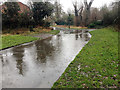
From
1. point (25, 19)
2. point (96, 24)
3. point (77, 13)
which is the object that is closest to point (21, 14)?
point (25, 19)

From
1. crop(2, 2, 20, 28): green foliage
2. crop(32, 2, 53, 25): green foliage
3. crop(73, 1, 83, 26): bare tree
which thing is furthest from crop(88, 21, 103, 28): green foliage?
crop(2, 2, 20, 28): green foliage

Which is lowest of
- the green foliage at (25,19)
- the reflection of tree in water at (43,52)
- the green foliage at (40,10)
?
the reflection of tree in water at (43,52)

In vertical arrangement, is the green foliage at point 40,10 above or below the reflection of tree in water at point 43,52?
above

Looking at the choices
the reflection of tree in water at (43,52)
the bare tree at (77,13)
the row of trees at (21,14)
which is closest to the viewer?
the reflection of tree in water at (43,52)

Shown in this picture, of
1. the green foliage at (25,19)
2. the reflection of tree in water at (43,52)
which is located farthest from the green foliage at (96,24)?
the reflection of tree in water at (43,52)

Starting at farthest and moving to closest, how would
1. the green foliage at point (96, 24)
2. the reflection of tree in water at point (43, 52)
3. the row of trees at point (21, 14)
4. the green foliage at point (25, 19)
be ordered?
the green foliage at point (96, 24)
the green foliage at point (25, 19)
the row of trees at point (21, 14)
the reflection of tree in water at point (43, 52)

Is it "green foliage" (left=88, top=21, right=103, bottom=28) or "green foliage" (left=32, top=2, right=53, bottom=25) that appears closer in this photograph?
"green foliage" (left=32, top=2, right=53, bottom=25)

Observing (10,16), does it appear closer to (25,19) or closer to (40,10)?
(25,19)

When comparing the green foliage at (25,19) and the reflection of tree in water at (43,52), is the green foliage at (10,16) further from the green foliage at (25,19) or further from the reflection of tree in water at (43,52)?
the reflection of tree in water at (43,52)

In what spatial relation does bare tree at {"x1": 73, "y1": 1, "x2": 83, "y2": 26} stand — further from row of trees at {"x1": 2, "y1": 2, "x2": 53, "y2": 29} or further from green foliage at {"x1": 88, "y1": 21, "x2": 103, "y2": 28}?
row of trees at {"x1": 2, "y1": 2, "x2": 53, "y2": 29}

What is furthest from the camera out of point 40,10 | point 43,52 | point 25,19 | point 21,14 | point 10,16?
point 40,10

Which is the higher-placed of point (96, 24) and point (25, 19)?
point (96, 24)

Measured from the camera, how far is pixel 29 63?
217 inches

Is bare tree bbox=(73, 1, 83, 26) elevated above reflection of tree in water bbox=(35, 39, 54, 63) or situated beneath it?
elevated above
